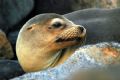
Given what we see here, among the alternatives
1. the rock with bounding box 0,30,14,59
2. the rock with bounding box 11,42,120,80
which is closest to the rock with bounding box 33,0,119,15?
the rock with bounding box 0,30,14,59

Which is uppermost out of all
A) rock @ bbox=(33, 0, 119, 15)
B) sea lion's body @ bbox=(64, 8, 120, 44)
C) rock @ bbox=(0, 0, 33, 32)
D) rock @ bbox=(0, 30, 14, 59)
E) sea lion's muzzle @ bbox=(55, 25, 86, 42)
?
sea lion's muzzle @ bbox=(55, 25, 86, 42)

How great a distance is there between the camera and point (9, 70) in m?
5.64

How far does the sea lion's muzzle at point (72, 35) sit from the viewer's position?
17.2ft

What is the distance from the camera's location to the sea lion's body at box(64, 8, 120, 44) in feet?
20.3

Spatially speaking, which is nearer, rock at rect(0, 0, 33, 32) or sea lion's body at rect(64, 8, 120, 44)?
sea lion's body at rect(64, 8, 120, 44)

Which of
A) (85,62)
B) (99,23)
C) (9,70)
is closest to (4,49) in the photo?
(9,70)

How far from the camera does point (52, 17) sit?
546 cm

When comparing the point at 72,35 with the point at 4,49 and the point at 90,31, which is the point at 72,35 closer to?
the point at 90,31

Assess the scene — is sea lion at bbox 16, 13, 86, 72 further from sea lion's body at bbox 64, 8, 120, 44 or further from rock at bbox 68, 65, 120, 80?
rock at bbox 68, 65, 120, 80

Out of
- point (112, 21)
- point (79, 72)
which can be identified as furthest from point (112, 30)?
point (79, 72)

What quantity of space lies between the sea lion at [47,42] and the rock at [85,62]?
144cm

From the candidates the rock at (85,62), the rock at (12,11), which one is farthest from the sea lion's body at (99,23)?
the rock at (85,62)

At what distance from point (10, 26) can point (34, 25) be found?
9.46ft

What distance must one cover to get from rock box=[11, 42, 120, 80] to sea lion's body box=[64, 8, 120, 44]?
87.0 inches
